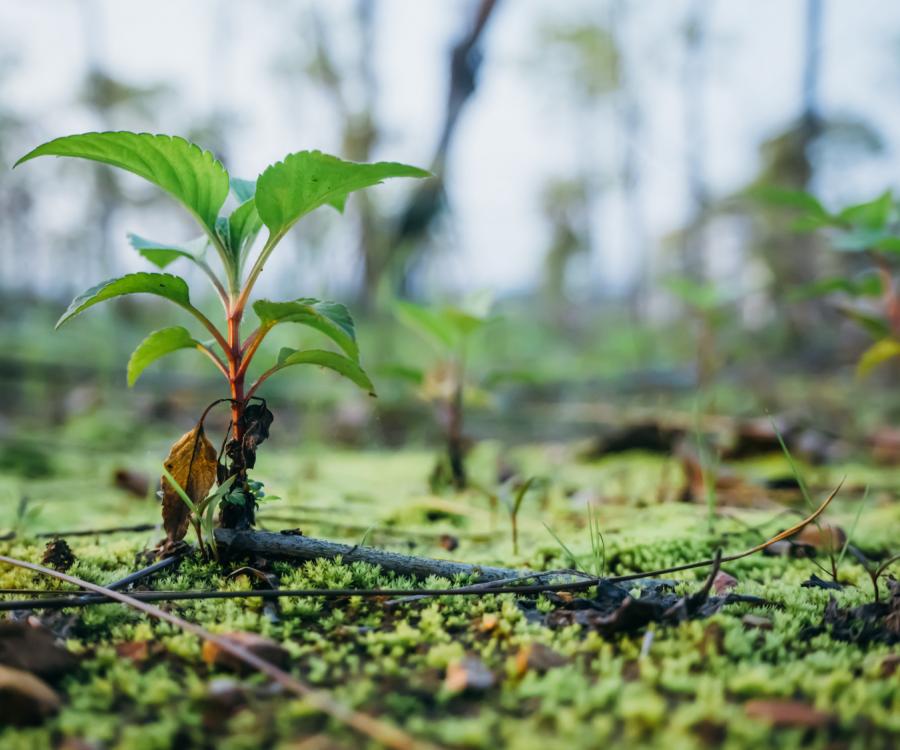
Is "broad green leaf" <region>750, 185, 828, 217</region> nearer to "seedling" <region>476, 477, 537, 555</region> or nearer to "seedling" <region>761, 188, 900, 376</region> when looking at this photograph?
"seedling" <region>761, 188, 900, 376</region>

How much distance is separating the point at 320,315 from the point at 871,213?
1907mm

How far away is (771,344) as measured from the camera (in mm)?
8328

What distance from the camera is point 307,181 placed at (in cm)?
102

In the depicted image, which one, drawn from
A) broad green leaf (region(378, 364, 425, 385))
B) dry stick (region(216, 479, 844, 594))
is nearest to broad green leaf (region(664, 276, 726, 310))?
broad green leaf (region(378, 364, 425, 385))

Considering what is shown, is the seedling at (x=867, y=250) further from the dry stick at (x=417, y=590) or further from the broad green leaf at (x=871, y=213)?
the dry stick at (x=417, y=590)

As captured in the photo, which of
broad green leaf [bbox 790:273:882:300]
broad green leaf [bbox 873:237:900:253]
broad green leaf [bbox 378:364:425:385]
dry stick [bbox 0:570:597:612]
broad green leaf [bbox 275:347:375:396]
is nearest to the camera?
dry stick [bbox 0:570:597:612]

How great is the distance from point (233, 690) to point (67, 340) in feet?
Answer: 26.7

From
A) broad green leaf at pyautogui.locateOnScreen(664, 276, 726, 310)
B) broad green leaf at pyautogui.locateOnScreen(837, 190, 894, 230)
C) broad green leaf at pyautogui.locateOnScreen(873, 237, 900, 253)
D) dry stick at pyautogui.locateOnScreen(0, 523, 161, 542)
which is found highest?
broad green leaf at pyautogui.locateOnScreen(837, 190, 894, 230)

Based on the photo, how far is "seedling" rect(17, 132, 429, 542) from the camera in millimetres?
994

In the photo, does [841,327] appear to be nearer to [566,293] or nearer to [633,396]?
[633,396]

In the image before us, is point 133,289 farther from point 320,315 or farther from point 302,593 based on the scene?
point 302,593

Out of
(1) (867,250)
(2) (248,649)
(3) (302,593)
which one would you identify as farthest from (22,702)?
(1) (867,250)

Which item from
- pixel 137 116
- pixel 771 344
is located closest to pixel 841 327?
pixel 771 344

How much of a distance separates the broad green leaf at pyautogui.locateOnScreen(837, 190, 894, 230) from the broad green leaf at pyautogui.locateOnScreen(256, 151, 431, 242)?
5.55 ft
